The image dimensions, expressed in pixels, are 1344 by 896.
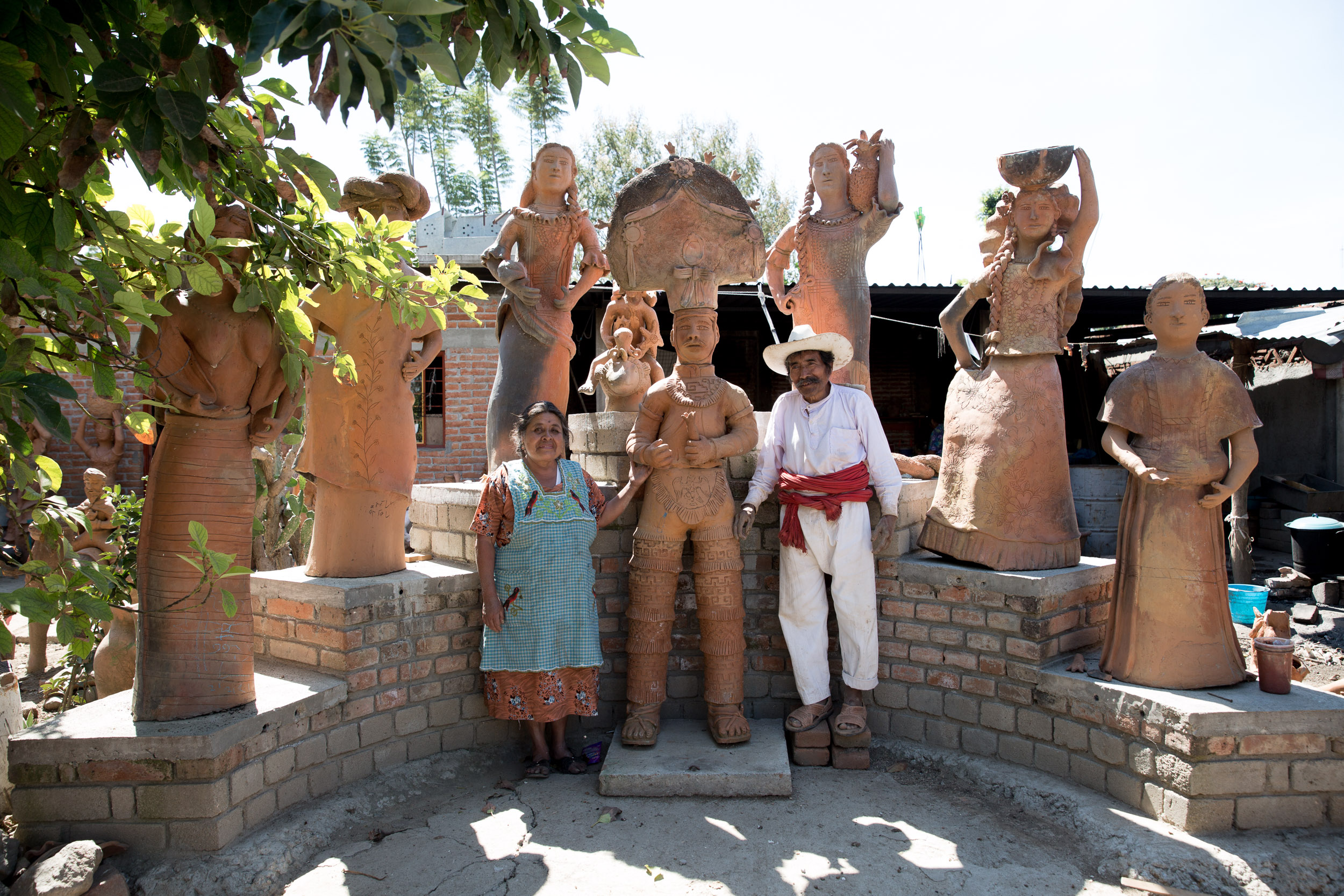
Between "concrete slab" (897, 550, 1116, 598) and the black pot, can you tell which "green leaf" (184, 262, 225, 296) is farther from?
the black pot

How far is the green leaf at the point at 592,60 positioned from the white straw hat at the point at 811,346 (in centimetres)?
230

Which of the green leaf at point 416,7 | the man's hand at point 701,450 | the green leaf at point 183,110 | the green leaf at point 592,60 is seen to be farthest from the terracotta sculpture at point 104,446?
the green leaf at point 416,7

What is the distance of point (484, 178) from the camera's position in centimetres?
Result: 2162

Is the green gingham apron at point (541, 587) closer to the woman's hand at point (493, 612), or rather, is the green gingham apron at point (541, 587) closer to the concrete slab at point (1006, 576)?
the woman's hand at point (493, 612)

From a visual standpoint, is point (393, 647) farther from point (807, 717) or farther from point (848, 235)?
point (848, 235)

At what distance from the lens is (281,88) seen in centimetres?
226

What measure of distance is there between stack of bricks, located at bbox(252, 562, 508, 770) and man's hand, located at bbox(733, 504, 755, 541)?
1.42 meters

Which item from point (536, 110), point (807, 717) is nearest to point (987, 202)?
point (536, 110)

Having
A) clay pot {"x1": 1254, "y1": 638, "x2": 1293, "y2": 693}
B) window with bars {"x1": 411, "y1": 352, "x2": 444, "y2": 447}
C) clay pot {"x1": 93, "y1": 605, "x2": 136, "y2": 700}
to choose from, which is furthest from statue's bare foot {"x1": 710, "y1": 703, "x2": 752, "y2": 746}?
window with bars {"x1": 411, "y1": 352, "x2": 444, "y2": 447}

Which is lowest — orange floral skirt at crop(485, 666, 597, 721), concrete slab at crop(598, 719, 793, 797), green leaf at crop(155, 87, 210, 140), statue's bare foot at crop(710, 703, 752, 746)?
concrete slab at crop(598, 719, 793, 797)

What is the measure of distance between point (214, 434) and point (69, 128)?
67.8 inches

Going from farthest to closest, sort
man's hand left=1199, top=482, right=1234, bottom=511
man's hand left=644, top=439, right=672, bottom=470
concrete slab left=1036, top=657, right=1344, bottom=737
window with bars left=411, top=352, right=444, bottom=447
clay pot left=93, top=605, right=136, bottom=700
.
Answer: window with bars left=411, top=352, right=444, bottom=447 → clay pot left=93, top=605, right=136, bottom=700 → man's hand left=644, top=439, right=672, bottom=470 → man's hand left=1199, top=482, right=1234, bottom=511 → concrete slab left=1036, top=657, right=1344, bottom=737

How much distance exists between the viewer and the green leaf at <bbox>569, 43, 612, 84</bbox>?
2.09m

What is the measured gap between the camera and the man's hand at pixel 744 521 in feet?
Result: 14.1
